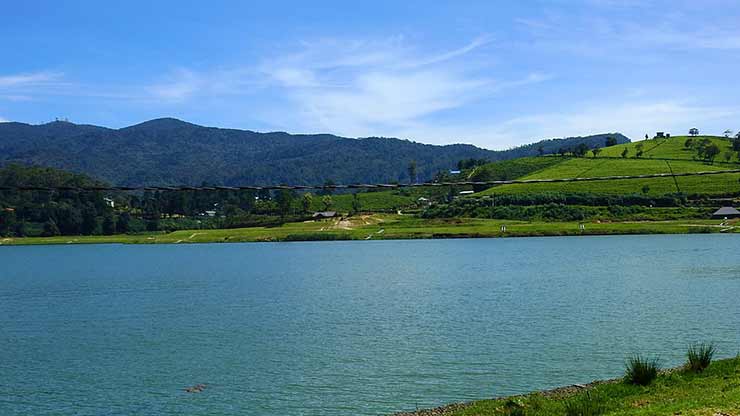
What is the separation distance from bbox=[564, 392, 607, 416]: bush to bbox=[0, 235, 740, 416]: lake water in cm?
562

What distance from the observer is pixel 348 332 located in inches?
1432

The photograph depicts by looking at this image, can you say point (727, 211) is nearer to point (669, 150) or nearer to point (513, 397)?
point (669, 150)

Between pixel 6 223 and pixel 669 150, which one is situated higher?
pixel 669 150

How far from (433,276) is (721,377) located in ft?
148

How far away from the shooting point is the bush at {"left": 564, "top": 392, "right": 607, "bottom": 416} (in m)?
16.4

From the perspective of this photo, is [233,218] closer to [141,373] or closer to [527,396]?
[141,373]

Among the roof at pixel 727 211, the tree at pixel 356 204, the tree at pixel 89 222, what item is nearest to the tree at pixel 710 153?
the roof at pixel 727 211

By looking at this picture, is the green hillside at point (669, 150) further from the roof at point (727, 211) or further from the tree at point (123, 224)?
the tree at point (123, 224)

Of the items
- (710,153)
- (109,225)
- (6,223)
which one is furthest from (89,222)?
(710,153)

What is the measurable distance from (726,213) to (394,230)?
5654 centimetres

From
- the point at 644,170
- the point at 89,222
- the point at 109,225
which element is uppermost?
the point at 644,170

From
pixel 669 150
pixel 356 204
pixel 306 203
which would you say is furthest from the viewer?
pixel 669 150

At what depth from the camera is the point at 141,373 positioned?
29.2 meters

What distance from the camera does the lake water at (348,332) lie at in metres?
25.2
